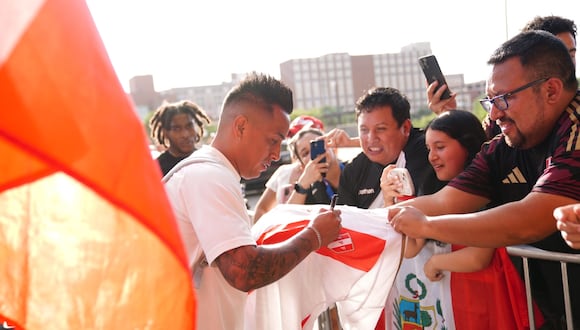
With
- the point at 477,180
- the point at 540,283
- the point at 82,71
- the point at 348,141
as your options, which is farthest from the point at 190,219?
the point at 348,141

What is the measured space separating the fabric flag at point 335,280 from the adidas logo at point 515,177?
65cm

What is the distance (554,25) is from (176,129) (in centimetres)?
339

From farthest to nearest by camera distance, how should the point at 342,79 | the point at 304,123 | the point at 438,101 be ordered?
the point at 342,79 < the point at 304,123 < the point at 438,101

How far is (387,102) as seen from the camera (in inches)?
151

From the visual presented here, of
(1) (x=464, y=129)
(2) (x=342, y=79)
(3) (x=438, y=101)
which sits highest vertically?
(3) (x=438, y=101)

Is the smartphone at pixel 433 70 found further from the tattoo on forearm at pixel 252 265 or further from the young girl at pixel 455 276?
the tattoo on forearm at pixel 252 265

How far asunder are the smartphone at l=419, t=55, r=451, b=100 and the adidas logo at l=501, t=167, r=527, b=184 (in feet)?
3.99

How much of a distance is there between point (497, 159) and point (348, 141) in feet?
6.04

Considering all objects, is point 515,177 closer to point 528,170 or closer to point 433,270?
point 528,170

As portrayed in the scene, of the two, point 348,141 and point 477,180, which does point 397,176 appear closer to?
point 477,180

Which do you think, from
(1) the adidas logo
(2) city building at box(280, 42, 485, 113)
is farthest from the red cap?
(2) city building at box(280, 42, 485, 113)

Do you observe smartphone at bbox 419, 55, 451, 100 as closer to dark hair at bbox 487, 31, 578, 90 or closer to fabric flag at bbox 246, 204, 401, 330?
dark hair at bbox 487, 31, 578, 90

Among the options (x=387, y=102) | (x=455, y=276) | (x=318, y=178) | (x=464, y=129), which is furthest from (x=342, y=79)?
(x=455, y=276)

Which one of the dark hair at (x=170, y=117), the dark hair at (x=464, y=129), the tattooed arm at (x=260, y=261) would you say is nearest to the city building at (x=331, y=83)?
the dark hair at (x=170, y=117)
